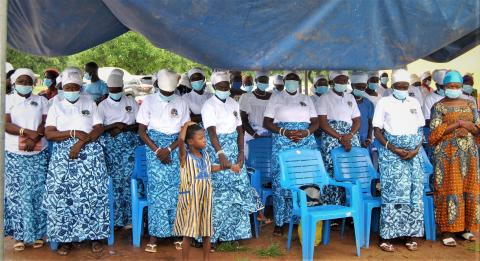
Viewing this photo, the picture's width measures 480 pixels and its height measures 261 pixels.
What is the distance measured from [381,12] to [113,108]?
3390mm

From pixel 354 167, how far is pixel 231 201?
1.48 metres

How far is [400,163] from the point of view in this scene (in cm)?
551

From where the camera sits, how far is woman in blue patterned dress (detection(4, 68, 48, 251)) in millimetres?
5398

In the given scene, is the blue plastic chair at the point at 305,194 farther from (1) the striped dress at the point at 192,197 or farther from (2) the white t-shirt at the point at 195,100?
(2) the white t-shirt at the point at 195,100

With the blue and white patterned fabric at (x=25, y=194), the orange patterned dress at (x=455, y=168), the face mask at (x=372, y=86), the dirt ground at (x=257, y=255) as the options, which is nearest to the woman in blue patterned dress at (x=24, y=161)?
the blue and white patterned fabric at (x=25, y=194)

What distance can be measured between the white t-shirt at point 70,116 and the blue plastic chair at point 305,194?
197cm

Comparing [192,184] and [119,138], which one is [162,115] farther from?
[192,184]

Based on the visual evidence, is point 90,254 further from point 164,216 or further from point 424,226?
point 424,226

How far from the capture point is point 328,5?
351 cm

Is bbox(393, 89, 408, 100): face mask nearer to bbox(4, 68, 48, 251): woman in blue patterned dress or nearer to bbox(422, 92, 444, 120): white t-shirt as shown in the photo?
bbox(422, 92, 444, 120): white t-shirt

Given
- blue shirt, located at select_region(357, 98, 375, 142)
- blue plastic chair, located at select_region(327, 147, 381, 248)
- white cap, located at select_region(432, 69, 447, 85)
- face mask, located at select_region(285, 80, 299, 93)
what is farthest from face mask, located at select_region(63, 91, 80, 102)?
white cap, located at select_region(432, 69, 447, 85)

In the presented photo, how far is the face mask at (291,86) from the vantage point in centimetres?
600

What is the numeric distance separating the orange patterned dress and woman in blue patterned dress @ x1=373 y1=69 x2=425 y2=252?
0.98 feet

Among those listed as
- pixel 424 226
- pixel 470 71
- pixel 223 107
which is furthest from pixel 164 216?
pixel 470 71
